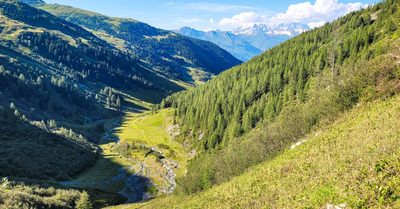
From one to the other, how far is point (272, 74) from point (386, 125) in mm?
127515

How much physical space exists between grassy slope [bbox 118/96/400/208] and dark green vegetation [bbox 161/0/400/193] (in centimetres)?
1184

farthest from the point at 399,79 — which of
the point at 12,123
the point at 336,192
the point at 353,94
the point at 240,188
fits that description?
the point at 12,123

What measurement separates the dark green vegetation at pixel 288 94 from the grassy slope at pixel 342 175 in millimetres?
11836

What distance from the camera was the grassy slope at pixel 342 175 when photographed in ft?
42.0

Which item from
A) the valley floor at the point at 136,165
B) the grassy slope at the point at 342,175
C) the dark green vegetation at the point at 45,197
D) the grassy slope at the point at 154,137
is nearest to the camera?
the grassy slope at the point at 342,175

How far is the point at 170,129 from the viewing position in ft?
576

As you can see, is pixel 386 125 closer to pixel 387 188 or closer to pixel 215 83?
pixel 387 188

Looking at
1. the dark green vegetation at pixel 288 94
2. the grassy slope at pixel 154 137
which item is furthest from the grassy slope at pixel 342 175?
the grassy slope at pixel 154 137

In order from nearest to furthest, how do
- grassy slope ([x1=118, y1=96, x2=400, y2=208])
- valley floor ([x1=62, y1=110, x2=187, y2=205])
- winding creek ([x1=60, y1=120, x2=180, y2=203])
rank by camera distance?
1. grassy slope ([x1=118, y1=96, x2=400, y2=208])
2. winding creek ([x1=60, y1=120, x2=180, y2=203])
3. valley floor ([x1=62, y1=110, x2=187, y2=205])

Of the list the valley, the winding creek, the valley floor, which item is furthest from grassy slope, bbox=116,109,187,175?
the winding creek

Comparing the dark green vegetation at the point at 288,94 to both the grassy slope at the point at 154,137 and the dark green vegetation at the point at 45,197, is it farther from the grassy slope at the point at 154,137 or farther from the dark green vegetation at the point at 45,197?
the dark green vegetation at the point at 45,197

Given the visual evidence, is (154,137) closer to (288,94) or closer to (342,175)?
(288,94)

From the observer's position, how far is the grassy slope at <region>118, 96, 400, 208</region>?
504 inches

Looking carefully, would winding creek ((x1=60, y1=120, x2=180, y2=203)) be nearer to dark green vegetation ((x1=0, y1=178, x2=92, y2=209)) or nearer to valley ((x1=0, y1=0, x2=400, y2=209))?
valley ((x1=0, y1=0, x2=400, y2=209))
